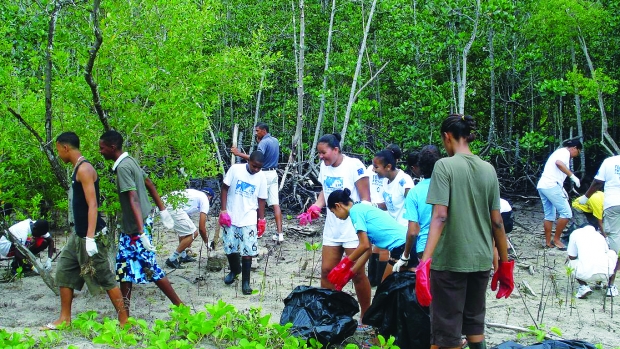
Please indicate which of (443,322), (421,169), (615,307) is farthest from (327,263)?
(615,307)

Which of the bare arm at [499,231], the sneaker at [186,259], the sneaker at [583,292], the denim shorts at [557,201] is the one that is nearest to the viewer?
the bare arm at [499,231]

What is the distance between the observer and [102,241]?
5.45 meters

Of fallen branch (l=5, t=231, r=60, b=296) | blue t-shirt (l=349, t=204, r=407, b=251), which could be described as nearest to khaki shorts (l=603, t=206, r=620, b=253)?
blue t-shirt (l=349, t=204, r=407, b=251)

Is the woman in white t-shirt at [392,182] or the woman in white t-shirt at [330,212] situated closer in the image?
the woman in white t-shirt at [330,212]

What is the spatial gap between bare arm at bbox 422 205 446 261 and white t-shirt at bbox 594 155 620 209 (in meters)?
4.26

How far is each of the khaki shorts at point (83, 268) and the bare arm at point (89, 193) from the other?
0.23m

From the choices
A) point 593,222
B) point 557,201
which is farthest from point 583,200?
point 557,201

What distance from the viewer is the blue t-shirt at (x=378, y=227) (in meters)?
5.33

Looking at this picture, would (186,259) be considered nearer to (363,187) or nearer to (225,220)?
(225,220)

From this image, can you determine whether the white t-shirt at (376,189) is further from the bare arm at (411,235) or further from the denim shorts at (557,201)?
the denim shorts at (557,201)

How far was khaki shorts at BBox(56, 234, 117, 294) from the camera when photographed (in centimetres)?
533

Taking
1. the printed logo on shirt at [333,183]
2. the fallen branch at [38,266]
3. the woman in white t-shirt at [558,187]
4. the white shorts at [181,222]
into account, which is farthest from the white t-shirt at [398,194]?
the fallen branch at [38,266]

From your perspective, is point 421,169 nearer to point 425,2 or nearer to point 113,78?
point 113,78

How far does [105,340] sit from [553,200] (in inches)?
279
